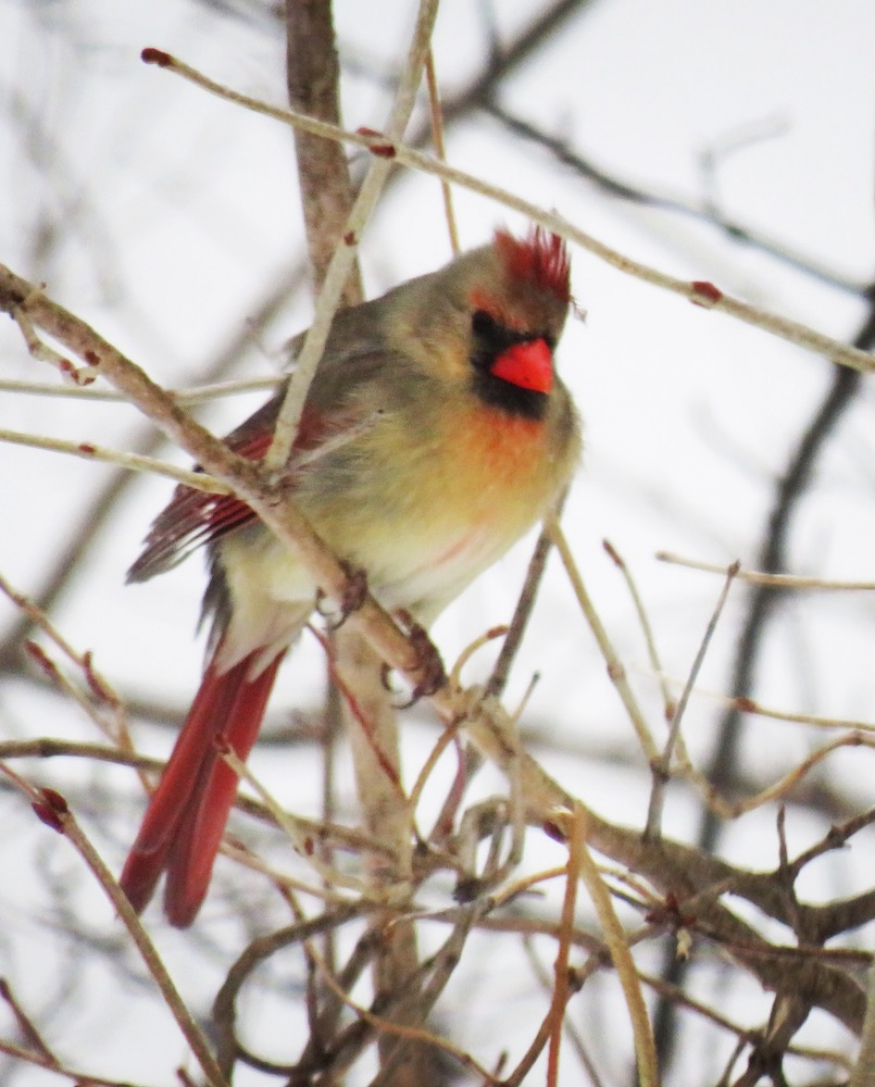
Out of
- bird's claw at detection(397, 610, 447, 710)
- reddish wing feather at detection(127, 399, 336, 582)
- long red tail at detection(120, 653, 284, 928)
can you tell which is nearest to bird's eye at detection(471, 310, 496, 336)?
reddish wing feather at detection(127, 399, 336, 582)

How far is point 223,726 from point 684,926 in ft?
3.67

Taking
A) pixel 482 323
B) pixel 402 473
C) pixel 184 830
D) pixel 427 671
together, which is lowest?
pixel 184 830

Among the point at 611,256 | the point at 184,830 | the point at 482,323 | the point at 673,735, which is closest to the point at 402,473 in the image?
the point at 482,323

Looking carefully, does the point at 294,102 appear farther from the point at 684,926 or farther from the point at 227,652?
the point at 684,926

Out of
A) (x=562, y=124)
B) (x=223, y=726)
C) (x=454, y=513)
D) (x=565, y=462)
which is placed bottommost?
(x=223, y=726)

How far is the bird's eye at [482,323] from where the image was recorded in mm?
2359

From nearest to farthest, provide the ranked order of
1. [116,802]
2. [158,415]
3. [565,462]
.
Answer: [158,415], [565,462], [116,802]

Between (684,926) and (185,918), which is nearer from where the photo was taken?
(684,926)

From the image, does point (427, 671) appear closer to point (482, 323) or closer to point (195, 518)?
point (195, 518)

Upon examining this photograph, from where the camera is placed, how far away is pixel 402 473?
7.42ft

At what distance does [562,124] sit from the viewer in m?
2.61

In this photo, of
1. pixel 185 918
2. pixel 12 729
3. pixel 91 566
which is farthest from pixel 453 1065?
pixel 91 566

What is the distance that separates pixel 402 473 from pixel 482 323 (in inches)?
11.3

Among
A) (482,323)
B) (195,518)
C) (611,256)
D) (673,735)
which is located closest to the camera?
(611,256)
